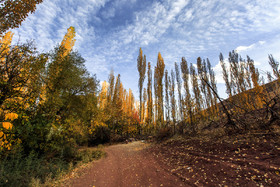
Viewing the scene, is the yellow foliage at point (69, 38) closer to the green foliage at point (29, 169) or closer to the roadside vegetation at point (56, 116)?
the roadside vegetation at point (56, 116)

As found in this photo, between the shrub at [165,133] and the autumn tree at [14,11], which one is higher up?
the autumn tree at [14,11]

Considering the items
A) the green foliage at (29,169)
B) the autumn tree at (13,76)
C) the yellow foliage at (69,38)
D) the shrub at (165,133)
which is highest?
the yellow foliage at (69,38)

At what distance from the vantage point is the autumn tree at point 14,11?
4188mm

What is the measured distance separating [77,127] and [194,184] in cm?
774

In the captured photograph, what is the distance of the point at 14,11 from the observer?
14.1ft

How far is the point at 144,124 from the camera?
61.3ft

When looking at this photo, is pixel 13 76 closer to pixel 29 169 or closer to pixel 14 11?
pixel 14 11

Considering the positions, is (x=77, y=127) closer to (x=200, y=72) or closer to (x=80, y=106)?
(x=80, y=106)

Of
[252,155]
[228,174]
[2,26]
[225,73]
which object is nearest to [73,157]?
[2,26]

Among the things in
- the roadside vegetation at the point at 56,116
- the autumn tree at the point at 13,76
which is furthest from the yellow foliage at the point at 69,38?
the autumn tree at the point at 13,76

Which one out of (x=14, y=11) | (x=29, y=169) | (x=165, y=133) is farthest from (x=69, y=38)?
(x=165, y=133)

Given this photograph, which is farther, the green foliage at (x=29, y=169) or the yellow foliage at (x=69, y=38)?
the yellow foliage at (x=69, y=38)

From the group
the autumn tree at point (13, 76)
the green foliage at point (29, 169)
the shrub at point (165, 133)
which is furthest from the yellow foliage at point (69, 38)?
the shrub at point (165, 133)

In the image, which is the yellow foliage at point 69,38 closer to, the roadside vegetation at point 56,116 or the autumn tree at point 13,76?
the roadside vegetation at point 56,116
